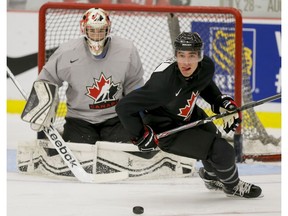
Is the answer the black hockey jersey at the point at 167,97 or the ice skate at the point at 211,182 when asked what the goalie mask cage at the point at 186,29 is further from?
the black hockey jersey at the point at 167,97

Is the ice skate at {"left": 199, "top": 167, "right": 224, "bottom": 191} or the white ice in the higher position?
the ice skate at {"left": 199, "top": 167, "right": 224, "bottom": 191}

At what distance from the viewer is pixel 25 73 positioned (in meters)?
5.17

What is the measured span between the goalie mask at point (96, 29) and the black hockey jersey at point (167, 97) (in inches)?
27.8

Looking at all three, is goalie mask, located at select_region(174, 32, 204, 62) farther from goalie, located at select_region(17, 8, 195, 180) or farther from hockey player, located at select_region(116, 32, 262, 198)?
goalie, located at select_region(17, 8, 195, 180)

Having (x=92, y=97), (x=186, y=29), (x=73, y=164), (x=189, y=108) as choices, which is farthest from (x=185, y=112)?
(x=186, y=29)

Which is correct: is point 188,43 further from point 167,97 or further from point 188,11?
point 188,11

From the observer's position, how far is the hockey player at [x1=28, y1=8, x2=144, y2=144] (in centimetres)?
392

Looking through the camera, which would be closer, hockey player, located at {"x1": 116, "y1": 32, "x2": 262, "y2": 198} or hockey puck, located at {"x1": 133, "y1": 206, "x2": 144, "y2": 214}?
hockey puck, located at {"x1": 133, "y1": 206, "x2": 144, "y2": 214}

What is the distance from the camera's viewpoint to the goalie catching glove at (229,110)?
3.14 meters

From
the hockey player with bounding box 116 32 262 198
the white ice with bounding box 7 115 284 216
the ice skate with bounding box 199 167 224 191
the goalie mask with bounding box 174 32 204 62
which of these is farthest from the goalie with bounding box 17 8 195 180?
the goalie mask with bounding box 174 32 204 62

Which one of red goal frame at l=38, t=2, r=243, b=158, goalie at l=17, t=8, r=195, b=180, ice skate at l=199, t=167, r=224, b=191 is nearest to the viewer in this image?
ice skate at l=199, t=167, r=224, b=191

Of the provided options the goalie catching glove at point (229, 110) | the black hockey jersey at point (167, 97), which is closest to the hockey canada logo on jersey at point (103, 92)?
the black hockey jersey at point (167, 97)

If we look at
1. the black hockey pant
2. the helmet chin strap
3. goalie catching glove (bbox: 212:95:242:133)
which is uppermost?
the helmet chin strap
